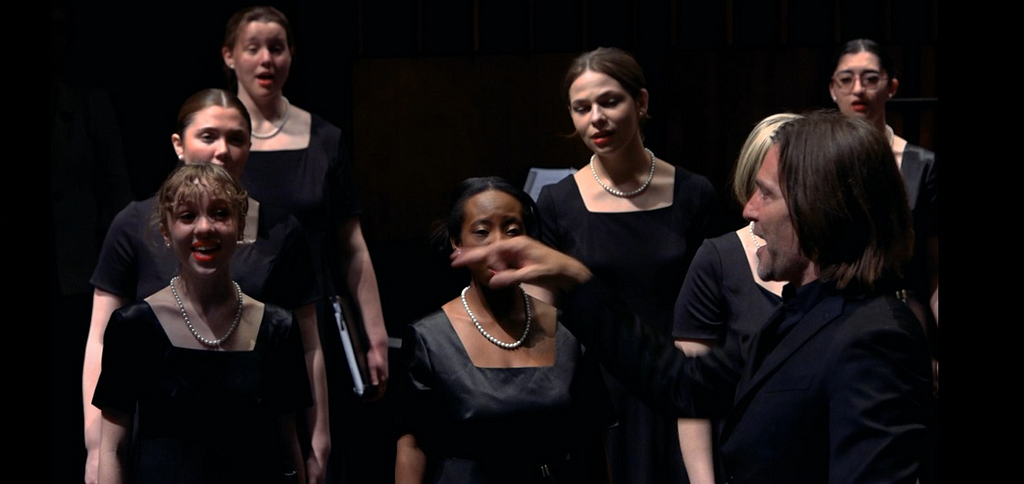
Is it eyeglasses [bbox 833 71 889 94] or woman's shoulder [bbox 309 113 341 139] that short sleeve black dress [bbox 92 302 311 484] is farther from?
eyeglasses [bbox 833 71 889 94]

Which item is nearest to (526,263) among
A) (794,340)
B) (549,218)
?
(794,340)

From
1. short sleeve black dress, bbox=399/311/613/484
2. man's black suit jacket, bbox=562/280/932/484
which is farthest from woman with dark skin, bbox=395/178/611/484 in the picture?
man's black suit jacket, bbox=562/280/932/484

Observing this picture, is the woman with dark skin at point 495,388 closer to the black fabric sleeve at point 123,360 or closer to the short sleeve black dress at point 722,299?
the short sleeve black dress at point 722,299

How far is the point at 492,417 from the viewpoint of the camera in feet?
7.98

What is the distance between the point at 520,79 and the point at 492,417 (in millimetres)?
2042

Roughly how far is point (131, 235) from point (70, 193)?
0.99 meters

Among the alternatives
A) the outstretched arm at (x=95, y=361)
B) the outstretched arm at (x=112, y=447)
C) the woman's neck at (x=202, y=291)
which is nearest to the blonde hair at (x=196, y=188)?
the woman's neck at (x=202, y=291)

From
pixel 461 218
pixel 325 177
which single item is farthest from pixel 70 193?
pixel 461 218

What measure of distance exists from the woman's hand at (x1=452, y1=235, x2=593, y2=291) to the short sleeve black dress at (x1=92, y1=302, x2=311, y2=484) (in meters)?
0.76

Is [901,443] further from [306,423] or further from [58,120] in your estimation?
[58,120]

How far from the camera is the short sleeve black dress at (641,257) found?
297 cm

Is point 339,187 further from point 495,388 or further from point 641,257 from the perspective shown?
point 495,388

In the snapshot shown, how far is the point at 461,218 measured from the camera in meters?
2.57

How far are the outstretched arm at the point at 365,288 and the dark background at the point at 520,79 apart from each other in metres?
0.68
